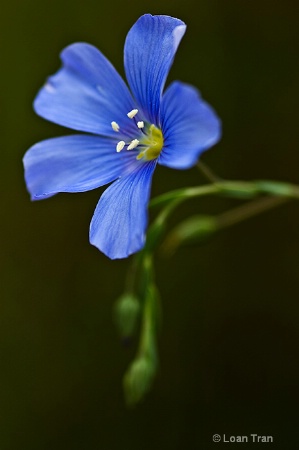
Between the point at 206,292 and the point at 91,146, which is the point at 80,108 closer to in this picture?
the point at 91,146

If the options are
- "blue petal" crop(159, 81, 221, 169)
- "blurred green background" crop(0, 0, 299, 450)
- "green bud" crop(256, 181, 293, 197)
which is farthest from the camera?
"blurred green background" crop(0, 0, 299, 450)

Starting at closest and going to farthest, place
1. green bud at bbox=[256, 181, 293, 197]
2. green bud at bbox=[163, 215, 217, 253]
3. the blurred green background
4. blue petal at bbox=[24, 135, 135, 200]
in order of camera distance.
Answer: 1. blue petal at bbox=[24, 135, 135, 200]
2. green bud at bbox=[256, 181, 293, 197]
3. green bud at bbox=[163, 215, 217, 253]
4. the blurred green background

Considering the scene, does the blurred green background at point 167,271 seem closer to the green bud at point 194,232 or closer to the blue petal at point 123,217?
the green bud at point 194,232

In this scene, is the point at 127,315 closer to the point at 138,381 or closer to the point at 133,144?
the point at 138,381

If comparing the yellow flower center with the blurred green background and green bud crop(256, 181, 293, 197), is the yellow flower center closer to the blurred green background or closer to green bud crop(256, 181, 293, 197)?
green bud crop(256, 181, 293, 197)

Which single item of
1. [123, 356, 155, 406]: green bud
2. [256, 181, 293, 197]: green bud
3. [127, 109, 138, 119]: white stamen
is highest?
[127, 109, 138, 119]: white stamen

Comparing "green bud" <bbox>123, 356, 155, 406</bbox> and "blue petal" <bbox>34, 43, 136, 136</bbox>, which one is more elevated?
"blue petal" <bbox>34, 43, 136, 136</bbox>

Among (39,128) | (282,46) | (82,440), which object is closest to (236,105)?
(282,46)

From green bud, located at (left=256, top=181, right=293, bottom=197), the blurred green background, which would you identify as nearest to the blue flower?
green bud, located at (left=256, top=181, right=293, bottom=197)
